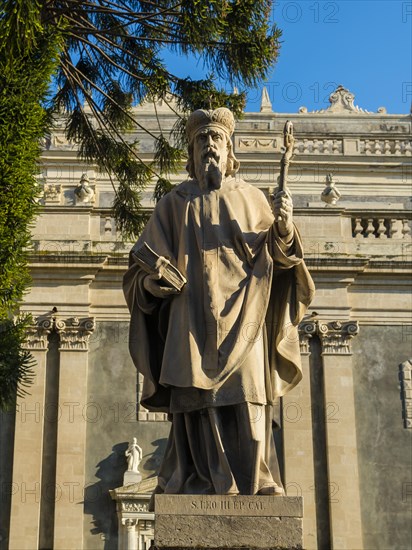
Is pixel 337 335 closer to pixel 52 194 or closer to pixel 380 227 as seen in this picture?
pixel 380 227

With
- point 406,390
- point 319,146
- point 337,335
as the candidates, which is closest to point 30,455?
point 337,335

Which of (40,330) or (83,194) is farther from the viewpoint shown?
(83,194)

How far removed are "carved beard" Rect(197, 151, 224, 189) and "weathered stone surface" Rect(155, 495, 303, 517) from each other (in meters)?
1.93

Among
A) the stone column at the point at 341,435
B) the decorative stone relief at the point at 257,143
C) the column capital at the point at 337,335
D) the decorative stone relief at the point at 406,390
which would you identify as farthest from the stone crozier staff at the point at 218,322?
the decorative stone relief at the point at 257,143

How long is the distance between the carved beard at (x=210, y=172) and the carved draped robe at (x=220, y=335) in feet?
0.17

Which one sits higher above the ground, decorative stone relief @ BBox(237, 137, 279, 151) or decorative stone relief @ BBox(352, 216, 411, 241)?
decorative stone relief @ BBox(237, 137, 279, 151)

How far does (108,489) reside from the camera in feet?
A: 58.6

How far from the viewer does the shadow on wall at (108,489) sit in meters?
17.6

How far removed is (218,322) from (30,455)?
483 inches

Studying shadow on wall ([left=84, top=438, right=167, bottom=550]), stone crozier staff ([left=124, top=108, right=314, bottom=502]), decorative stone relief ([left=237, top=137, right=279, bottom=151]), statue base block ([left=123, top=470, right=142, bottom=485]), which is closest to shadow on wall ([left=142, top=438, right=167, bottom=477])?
shadow on wall ([left=84, top=438, right=167, bottom=550])

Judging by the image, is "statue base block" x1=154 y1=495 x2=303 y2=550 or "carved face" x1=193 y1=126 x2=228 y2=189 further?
"carved face" x1=193 y1=126 x2=228 y2=189

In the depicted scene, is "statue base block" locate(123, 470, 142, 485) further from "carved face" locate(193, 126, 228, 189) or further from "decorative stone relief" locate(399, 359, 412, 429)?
"carved face" locate(193, 126, 228, 189)

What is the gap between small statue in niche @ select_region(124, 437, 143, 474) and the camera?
17859 millimetres

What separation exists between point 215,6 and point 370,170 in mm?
13170
